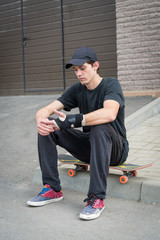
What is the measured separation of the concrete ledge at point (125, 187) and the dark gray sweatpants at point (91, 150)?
28 centimetres

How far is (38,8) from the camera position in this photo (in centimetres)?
1044

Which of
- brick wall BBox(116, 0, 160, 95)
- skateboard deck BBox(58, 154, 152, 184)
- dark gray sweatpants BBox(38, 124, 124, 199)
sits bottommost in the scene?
skateboard deck BBox(58, 154, 152, 184)

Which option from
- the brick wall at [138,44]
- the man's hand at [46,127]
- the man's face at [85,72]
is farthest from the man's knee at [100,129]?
the brick wall at [138,44]

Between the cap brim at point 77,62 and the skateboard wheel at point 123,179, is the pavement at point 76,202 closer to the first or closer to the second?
the skateboard wheel at point 123,179

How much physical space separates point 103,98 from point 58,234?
58.4 inches

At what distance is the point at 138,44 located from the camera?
820 centimetres

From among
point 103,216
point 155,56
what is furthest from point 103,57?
point 103,216

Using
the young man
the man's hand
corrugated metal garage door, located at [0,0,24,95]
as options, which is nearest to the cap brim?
the young man

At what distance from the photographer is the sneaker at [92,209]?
3.10 m

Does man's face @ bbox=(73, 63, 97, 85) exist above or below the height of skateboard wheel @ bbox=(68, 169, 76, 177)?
above

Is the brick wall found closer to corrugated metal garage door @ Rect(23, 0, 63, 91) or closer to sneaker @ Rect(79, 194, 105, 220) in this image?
corrugated metal garage door @ Rect(23, 0, 63, 91)

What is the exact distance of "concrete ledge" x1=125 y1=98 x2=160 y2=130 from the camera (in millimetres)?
6387

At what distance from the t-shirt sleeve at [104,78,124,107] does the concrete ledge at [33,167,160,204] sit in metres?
0.84

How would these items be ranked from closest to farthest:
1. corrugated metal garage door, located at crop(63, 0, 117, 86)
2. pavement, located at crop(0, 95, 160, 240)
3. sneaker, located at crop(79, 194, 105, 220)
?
pavement, located at crop(0, 95, 160, 240)
sneaker, located at crop(79, 194, 105, 220)
corrugated metal garage door, located at crop(63, 0, 117, 86)
